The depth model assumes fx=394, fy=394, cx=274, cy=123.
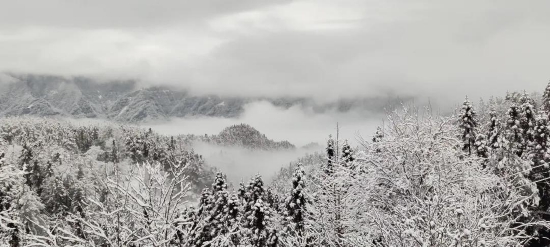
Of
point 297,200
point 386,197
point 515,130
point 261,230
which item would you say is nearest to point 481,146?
point 515,130

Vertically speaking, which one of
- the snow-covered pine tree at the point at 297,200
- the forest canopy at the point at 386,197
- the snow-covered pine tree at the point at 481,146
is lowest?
the snow-covered pine tree at the point at 297,200

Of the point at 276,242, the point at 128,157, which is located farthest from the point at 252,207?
the point at 128,157

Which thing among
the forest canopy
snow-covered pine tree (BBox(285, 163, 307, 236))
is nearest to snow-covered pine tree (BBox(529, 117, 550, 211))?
the forest canopy

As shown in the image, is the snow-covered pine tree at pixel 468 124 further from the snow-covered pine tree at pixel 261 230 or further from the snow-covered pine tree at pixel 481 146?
the snow-covered pine tree at pixel 261 230

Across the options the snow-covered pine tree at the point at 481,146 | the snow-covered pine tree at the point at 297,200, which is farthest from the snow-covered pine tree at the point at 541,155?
the snow-covered pine tree at the point at 297,200

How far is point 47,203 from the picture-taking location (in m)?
98.8

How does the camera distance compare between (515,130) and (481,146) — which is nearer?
(515,130)

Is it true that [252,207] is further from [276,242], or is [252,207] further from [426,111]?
[426,111]

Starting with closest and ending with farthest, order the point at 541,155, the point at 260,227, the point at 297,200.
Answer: the point at 541,155 < the point at 297,200 < the point at 260,227

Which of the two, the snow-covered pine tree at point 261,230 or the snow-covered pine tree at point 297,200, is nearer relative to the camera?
the snow-covered pine tree at point 297,200

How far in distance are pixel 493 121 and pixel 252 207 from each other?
22457 mm

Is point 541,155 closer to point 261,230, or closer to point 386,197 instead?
point 386,197

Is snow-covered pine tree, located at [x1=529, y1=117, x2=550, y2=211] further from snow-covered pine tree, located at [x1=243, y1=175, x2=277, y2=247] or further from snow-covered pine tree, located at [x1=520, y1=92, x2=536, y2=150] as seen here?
snow-covered pine tree, located at [x1=243, y1=175, x2=277, y2=247]

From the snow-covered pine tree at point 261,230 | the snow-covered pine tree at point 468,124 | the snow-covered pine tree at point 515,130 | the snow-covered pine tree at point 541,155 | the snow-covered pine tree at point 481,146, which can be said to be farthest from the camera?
the snow-covered pine tree at point 261,230
